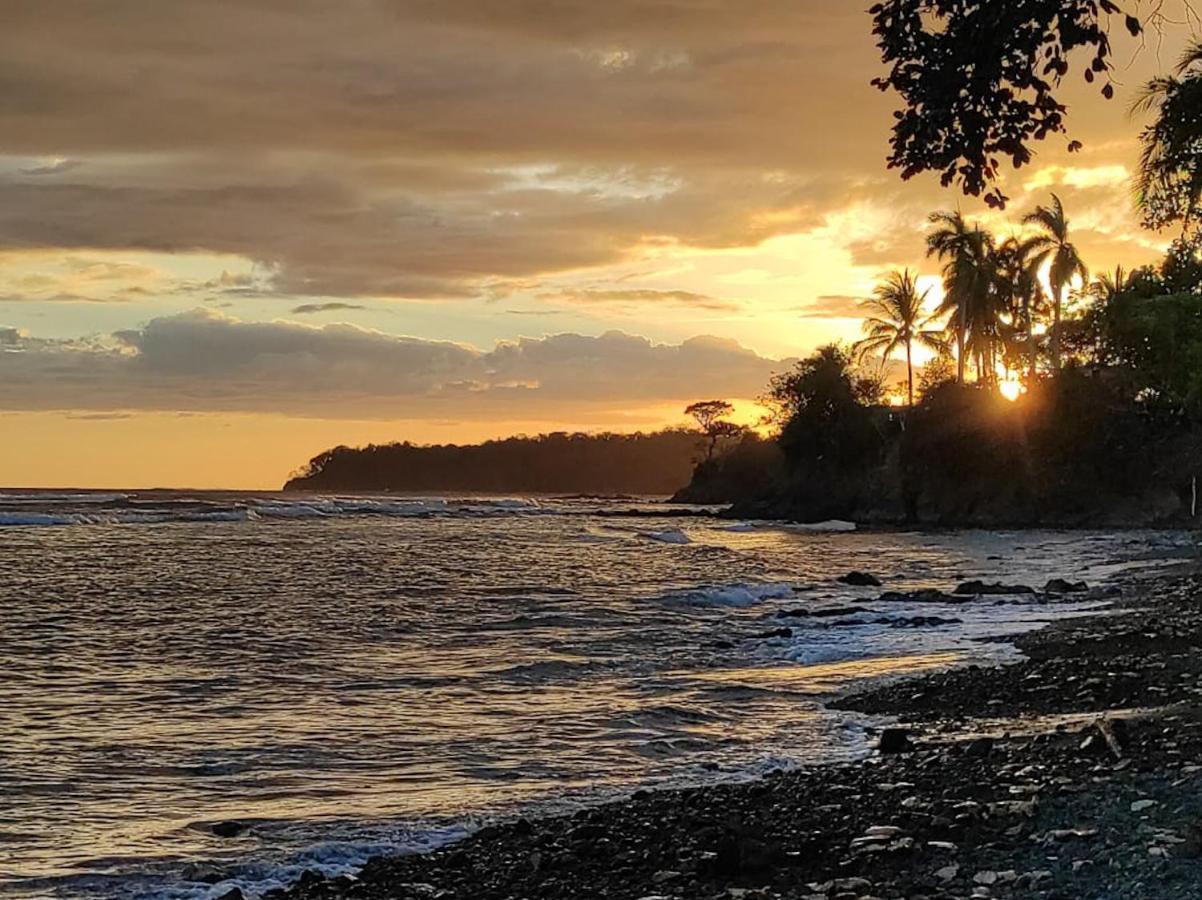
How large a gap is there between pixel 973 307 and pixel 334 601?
47607 mm

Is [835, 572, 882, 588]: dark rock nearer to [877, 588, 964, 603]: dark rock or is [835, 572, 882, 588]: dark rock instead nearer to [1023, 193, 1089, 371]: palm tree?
[877, 588, 964, 603]: dark rock

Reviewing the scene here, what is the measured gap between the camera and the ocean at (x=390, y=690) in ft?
30.2

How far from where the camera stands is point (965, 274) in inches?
2539

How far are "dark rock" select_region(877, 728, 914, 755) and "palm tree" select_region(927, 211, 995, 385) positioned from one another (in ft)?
188

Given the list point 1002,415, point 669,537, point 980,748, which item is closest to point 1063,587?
point 980,748

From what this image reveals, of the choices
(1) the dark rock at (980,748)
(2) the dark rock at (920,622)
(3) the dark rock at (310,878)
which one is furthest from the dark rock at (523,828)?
(2) the dark rock at (920,622)

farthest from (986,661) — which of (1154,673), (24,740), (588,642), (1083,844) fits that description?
(24,740)

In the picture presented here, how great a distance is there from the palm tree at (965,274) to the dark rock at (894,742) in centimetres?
5736

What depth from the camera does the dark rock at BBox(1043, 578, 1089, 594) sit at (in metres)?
25.5

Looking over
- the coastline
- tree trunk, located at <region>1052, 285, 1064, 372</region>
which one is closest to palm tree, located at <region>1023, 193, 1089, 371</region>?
tree trunk, located at <region>1052, 285, 1064, 372</region>

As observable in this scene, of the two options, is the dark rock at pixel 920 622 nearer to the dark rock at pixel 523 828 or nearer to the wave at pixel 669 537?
the dark rock at pixel 523 828

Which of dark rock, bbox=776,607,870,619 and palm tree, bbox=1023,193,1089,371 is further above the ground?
palm tree, bbox=1023,193,1089,371

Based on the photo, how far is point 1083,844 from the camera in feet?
20.8

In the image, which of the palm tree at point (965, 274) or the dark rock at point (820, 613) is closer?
the dark rock at point (820, 613)
